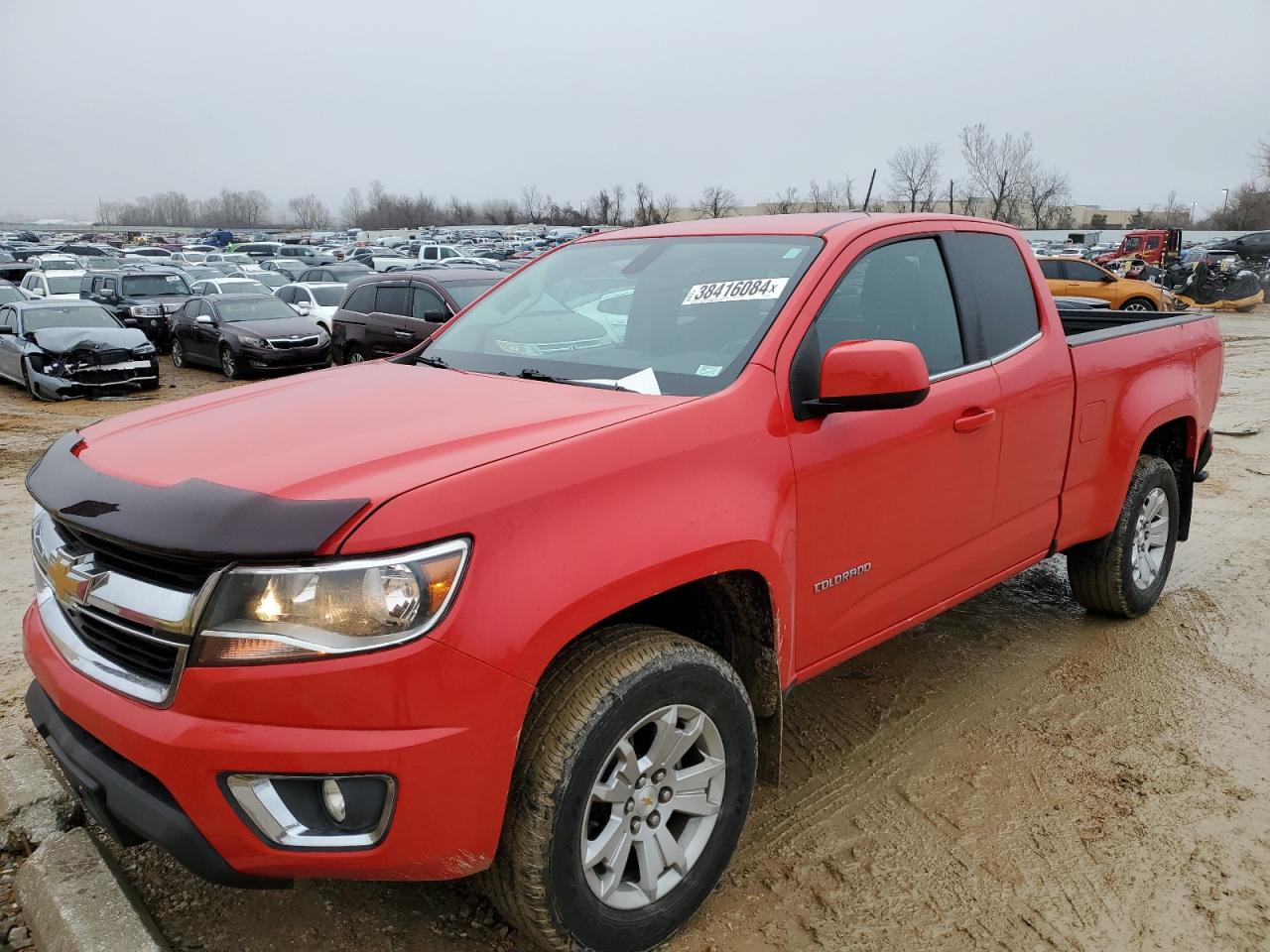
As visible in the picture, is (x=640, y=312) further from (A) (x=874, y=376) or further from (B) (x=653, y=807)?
(B) (x=653, y=807)

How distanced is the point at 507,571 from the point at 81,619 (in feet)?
3.48

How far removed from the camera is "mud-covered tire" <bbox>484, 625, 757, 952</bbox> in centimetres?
210

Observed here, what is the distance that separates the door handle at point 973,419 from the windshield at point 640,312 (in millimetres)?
756

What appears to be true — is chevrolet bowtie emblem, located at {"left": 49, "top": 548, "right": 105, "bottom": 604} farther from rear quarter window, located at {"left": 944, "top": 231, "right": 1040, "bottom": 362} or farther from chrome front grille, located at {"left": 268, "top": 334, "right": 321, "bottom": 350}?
chrome front grille, located at {"left": 268, "top": 334, "right": 321, "bottom": 350}

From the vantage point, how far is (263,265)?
1590 inches

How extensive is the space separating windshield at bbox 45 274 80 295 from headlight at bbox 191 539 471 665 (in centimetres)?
2388

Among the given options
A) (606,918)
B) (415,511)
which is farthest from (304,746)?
(606,918)

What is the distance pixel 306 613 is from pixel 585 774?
28.1 inches

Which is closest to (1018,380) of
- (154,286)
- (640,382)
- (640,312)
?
(640,312)

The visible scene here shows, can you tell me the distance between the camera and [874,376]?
100 inches

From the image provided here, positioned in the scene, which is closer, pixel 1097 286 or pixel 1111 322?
pixel 1111 322

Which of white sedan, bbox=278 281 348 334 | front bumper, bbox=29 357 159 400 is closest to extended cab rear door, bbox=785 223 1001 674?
front bumper, bbox=29 357 159 400

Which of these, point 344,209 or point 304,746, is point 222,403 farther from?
point 344,209

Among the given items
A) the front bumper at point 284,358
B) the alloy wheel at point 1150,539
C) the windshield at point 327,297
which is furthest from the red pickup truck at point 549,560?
the windshield at point 327,297
